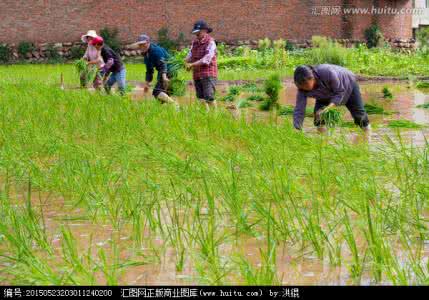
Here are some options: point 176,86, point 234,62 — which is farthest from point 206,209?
point 234,62

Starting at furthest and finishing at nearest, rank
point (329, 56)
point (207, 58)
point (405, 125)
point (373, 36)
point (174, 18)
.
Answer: point (373, 36) → point (174, 18) → point (329, 56) → point (207, 58) → point (405, 125)

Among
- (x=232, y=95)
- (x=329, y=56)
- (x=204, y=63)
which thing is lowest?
(x=329, y=56)

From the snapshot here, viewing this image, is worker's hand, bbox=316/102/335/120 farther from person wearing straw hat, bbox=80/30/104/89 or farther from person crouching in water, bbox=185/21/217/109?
person wearing straw hat, bbox=80/30/104/89

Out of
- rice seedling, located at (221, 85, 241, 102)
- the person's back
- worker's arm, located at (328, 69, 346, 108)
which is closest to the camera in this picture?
worker's arm, located at (328, 69, 346, 108)

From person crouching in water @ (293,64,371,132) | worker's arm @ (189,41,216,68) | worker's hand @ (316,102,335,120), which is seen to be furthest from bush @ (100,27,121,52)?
worker's hand @ (316,102,335,120)

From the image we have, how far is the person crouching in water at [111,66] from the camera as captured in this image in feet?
43.8

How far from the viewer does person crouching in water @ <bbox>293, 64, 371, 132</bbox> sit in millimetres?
8000

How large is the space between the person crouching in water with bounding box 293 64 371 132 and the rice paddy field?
2.08ft

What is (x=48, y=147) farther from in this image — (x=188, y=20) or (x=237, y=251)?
(x=188, y=20)

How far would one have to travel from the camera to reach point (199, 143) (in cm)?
670

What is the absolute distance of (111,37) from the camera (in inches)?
1184

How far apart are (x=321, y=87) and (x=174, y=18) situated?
75.9ft

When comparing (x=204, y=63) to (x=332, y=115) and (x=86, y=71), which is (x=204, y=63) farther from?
(x=332, y=115)

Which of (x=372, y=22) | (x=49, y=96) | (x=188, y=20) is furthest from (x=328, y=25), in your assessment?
(x=49, y=96)
